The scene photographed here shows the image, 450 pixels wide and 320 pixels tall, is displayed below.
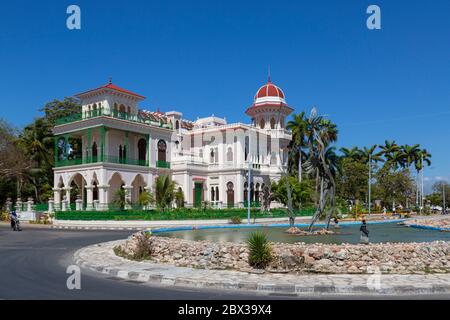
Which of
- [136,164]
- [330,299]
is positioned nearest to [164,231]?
[330,299]

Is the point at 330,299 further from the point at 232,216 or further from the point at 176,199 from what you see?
the point at 176,199

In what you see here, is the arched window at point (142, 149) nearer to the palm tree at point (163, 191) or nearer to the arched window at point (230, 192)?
the arched window at point (230, 192)

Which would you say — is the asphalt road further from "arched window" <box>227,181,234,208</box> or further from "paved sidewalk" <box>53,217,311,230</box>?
"arched window" <box>227,181,234,208</box>

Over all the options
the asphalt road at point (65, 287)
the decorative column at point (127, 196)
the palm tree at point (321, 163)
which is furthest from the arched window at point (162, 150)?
the asphalt road at point (65, 287)

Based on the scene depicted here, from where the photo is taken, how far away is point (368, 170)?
2269 inches

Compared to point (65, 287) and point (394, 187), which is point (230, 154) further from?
point (65, 287)

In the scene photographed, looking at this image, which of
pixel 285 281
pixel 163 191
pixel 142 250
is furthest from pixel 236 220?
pixel 285 281

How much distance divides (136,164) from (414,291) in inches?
1389

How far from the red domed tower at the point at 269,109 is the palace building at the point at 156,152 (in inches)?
4.9

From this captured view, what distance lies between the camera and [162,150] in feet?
147

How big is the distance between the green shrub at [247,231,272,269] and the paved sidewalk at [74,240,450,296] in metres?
0.56

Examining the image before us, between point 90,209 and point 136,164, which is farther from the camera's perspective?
point 136,164

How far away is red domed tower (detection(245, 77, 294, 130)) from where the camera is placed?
53.7 metres

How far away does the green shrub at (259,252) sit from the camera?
10.6 meters
